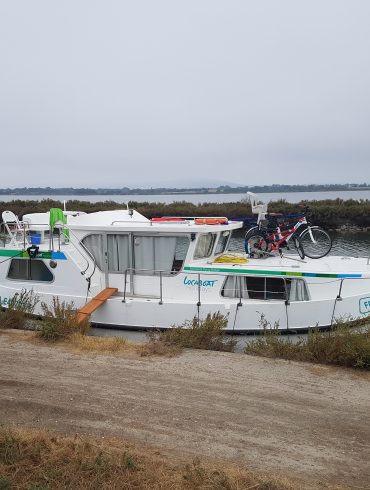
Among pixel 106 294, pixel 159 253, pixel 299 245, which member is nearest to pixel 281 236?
pixel 299 245

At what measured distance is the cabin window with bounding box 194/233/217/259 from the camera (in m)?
10.4

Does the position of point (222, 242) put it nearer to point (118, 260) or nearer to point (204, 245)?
point (204, 245)

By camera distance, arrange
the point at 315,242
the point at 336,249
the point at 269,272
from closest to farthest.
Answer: the point at 269,272
the point at 315,242
the point at 336,249

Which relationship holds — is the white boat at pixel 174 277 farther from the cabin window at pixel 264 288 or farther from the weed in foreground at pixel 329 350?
the weed in foreground at pixel 329 350

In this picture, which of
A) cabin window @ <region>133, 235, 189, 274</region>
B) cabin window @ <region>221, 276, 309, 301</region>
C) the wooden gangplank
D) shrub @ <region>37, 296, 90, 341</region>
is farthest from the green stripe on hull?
shrub @ <region>37, 296, 90, 341</region>

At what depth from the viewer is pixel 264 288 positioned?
32.6ft

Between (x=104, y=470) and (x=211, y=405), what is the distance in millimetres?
1694

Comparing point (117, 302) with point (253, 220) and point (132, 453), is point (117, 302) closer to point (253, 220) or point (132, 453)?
Answer: point (253, 220)

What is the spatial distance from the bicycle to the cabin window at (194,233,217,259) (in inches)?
41.9

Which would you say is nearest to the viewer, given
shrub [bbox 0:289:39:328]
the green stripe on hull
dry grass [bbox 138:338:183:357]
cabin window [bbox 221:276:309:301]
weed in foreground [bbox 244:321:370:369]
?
weed in foreground [bbox 244:321:370:369]

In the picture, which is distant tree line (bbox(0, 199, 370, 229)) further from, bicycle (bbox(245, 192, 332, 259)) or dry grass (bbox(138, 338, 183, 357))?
dry grass (bbox(138, 338, 183, 357))

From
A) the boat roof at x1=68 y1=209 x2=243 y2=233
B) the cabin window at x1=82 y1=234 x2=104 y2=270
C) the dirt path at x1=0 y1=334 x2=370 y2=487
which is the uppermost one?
the boat roof at x1=68 y1=209 x2=243 y2=233

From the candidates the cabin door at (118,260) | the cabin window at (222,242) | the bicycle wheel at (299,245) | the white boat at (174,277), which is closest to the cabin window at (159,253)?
the white boat at (174,277)

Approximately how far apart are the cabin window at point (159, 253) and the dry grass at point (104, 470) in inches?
254
